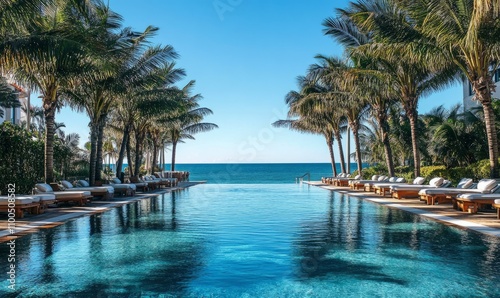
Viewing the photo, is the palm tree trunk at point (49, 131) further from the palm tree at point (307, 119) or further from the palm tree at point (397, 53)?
the palm tree at point (307, 119)

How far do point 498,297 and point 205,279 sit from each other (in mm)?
3629

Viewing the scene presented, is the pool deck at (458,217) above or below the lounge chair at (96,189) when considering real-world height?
below

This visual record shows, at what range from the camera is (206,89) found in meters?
39.7

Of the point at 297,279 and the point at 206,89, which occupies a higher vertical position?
the point at 206,89

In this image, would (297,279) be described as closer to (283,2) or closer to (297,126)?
(283,2)

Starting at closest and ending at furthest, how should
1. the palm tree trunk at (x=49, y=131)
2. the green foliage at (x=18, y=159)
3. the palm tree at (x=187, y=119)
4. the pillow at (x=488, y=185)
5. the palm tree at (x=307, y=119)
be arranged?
the pillow at (x=488, y=185) → the green foliage at (x=18, y=159) → the palm tree trunk at (x=49, y=131) → the palm tree at (x=187, y=119) → the palm tree at (x=307, y=119)

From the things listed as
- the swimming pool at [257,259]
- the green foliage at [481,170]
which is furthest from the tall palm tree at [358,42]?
the swimming pool at [257,259]

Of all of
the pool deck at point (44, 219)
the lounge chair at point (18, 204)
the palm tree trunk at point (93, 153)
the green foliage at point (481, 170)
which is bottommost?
the pool deck at point (44, 219)

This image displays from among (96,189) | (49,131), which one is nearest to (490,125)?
(96,189)

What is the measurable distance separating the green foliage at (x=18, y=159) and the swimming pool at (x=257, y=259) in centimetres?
657

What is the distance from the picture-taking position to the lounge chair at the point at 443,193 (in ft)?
43.8

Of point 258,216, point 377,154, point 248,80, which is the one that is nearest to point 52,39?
point 258,216

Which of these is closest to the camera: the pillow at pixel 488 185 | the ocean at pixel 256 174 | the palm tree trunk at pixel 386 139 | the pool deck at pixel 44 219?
the pool deck at pixel 44 219

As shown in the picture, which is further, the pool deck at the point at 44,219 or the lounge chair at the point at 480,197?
the lounge chair at the point at 480,197
